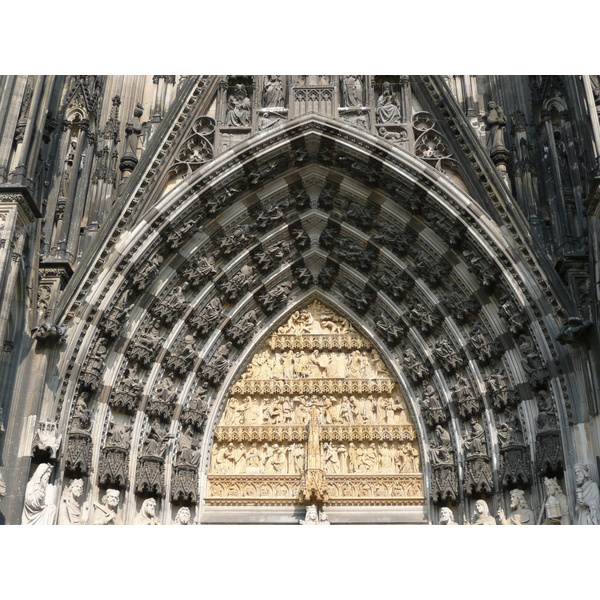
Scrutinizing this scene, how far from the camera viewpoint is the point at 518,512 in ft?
31.8

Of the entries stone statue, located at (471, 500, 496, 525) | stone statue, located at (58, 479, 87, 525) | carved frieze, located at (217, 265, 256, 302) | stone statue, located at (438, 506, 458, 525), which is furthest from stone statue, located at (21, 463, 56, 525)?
stone statue, located at (471, 500, 496, 525)

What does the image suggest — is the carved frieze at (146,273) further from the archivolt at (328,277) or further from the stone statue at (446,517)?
the stone statue at (446,517)

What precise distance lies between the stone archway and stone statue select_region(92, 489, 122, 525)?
4.90 feet

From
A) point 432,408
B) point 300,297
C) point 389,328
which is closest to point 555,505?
point 432,408

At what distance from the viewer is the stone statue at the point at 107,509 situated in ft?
31.9

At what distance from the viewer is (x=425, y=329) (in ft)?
37.1

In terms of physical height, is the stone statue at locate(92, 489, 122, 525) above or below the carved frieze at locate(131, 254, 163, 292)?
below

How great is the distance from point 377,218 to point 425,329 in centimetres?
171

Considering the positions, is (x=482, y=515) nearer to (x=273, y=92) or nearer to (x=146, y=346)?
(x=146, y=346)

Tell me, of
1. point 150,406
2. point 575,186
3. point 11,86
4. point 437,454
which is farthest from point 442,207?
point 11,86

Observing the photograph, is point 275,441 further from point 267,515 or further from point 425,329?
point 425,329

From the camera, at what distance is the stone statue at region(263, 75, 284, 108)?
38.2 ft

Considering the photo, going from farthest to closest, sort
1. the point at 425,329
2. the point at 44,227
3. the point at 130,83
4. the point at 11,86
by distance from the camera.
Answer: the point at 130,83 → the point at 425,329 → the point at 44,227 → the point at 11,86

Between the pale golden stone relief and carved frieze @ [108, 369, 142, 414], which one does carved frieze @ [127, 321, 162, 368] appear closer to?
carved frieze @ [108, 369, 142, 414]
